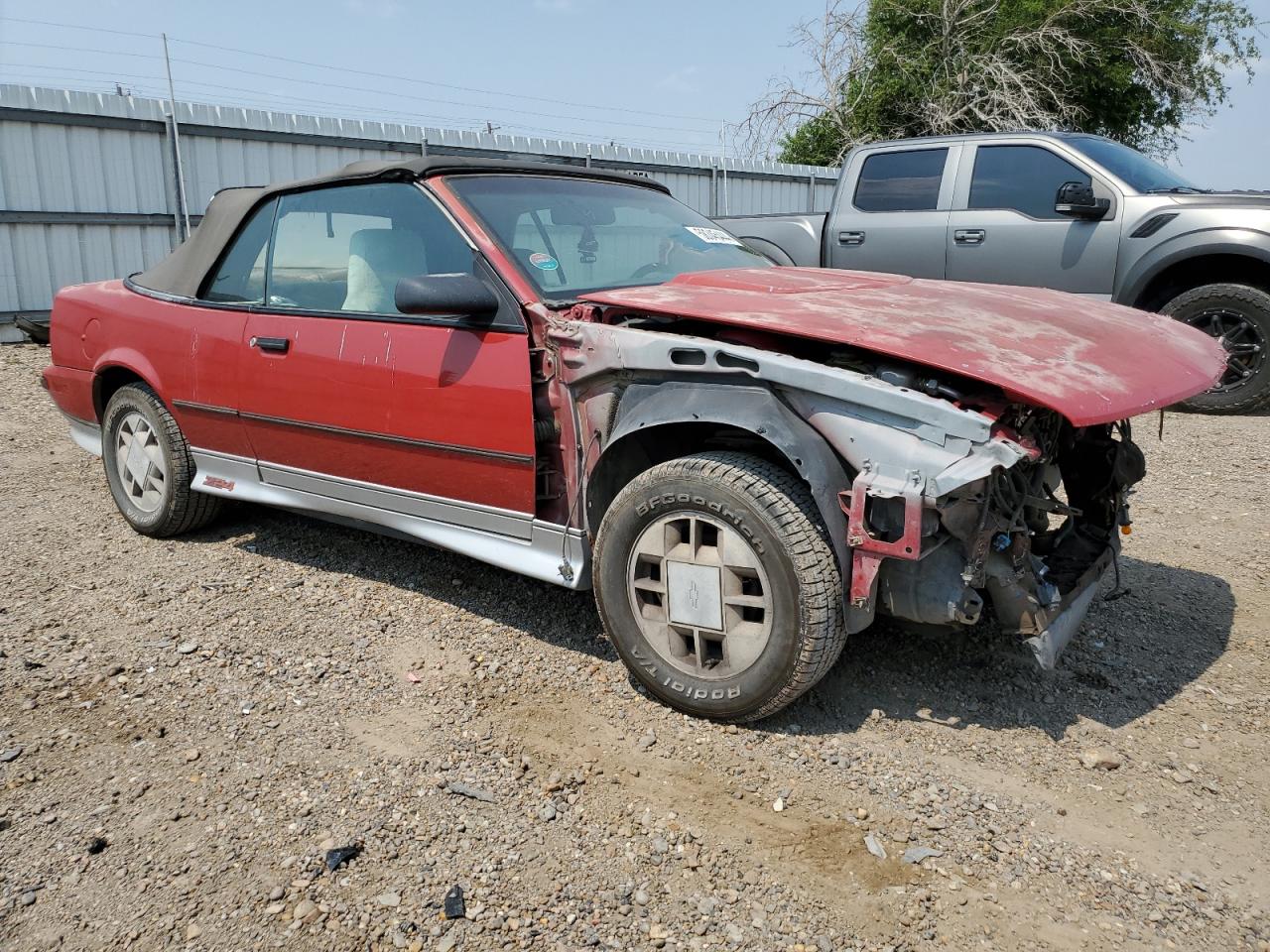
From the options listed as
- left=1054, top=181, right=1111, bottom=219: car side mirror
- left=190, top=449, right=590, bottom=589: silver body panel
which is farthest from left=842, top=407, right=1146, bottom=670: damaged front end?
left=1054, top=181, right=1111, bottom=219: car side mirror

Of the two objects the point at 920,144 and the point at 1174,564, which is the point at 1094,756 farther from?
the point at 920,144

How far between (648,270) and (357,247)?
3.66ft

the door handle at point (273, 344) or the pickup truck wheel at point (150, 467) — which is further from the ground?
the door handle at point (273, 344)

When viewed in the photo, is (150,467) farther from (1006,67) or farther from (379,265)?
(1006,67)

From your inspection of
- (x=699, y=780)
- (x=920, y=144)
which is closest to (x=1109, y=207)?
(x=920, y=144)

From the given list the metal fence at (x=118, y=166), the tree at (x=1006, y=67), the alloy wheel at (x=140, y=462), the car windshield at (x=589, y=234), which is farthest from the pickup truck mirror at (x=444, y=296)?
the tree at (x=1006, y=67)

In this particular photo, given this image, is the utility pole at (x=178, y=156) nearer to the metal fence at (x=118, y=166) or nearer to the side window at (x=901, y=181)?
the metal fence at (x=118, y=166)

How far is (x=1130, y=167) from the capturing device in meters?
6.89

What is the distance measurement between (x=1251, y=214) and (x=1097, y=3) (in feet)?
52.3

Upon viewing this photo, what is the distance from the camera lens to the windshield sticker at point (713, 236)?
408 centimetres

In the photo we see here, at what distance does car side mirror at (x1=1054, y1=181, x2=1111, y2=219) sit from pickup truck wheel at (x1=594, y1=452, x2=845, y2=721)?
489 centimetres

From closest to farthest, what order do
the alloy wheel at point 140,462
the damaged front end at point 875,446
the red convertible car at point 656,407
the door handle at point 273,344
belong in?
1. the damaged front end at point 875,446
2. the red convertible car at point 656,407
3. the door handle at point 273,344
4. the alloy wheel at point 140,462

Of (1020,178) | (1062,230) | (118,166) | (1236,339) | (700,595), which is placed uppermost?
(118,166)

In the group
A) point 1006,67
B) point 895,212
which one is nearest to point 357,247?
point 895,212
